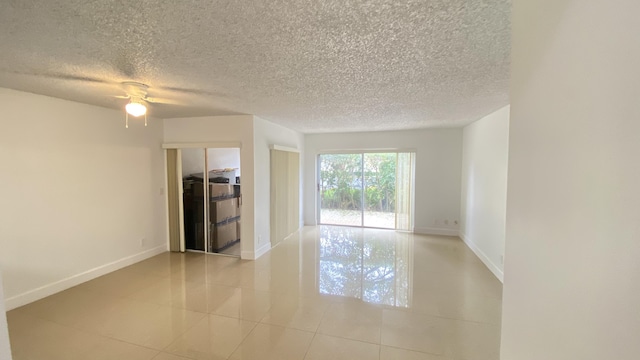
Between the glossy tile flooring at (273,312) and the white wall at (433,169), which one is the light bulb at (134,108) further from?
the white wall at (433,169)

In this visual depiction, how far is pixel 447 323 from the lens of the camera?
2.51 metres

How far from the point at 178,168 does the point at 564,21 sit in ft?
16.2

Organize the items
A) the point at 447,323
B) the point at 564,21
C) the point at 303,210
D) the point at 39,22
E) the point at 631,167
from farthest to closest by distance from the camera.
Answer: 1. the point at 303,210
2. the point at 447,323
3. the point at 39,22
4. the point at 564,21
5. the point at 631,167

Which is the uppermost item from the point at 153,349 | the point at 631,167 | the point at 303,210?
the point at 631,167

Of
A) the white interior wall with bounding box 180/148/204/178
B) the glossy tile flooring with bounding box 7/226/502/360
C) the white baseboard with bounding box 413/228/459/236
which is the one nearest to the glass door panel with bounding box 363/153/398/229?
the white baseboard with bounding box 413/228/459/236

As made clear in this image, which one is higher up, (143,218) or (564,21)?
(564,21)

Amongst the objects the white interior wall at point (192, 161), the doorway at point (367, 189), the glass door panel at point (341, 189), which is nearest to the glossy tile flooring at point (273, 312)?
the white interior wall at point (192, 161)

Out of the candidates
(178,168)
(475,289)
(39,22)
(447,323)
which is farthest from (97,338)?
(475,289)

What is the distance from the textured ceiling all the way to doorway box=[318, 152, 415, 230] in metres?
2.99

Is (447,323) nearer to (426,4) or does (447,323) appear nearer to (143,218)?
(426,4)

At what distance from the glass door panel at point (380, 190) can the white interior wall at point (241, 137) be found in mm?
3055

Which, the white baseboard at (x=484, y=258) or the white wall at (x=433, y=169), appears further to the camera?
the white wall at (x=433, y=169)

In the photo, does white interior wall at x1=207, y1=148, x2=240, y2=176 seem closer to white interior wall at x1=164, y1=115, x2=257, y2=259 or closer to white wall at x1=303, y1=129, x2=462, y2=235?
white interior wall at x1=164, y1=115, x2=257, y2=259

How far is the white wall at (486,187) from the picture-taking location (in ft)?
11.3
